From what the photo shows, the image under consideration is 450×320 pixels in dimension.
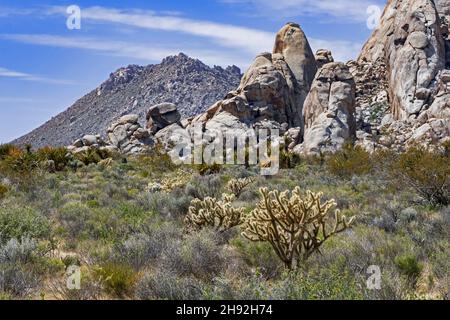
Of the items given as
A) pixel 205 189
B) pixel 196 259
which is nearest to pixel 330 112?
pixel 205 189

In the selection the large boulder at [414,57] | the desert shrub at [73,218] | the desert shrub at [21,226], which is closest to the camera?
the desert shrub at [21,226]

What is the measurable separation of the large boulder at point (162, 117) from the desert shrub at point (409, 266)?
38.6m

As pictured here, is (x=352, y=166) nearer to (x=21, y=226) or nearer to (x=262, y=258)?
(x=262, y=258)

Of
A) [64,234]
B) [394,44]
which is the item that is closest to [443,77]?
[394,44]

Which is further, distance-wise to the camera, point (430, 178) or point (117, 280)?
point (430, 178)

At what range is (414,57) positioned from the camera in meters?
42.4

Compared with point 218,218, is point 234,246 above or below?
below

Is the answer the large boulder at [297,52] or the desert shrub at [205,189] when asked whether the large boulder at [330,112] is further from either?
the desert shrub at [205,189]

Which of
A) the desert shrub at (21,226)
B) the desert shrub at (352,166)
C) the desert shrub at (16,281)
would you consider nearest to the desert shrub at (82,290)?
the desert shrub at (16,281)

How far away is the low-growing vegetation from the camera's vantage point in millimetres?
4738

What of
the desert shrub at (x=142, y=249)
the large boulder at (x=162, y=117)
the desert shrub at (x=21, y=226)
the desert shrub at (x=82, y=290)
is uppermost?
the large boulder at (x=162, y=117)

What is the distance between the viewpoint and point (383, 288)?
4.32 metres

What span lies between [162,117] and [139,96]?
48.9m

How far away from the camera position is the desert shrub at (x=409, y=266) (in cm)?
548
